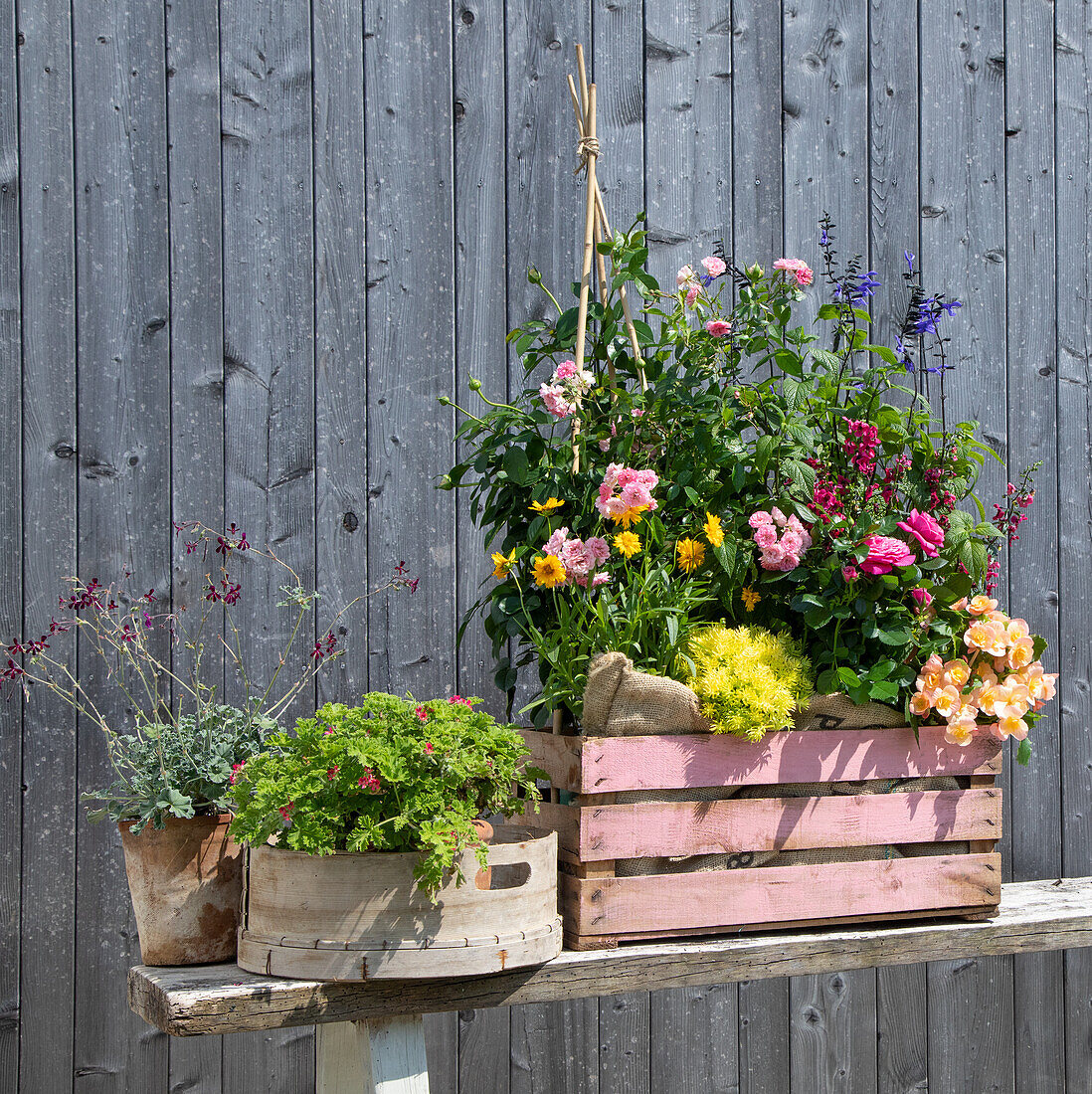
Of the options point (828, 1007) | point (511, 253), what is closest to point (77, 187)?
point (511, 253)

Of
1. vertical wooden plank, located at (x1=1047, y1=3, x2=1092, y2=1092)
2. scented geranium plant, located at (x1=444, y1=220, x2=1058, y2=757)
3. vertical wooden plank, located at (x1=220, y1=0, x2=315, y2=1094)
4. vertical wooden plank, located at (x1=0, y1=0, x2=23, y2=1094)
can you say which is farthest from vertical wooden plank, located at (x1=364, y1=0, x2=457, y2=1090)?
vertical wooden plank, located at (x1=1047, y1=3, x2=1092, y2=1092)

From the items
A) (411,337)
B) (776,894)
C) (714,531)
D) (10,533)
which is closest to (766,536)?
(714,531)

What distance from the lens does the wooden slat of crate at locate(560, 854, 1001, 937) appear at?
134 centimetres

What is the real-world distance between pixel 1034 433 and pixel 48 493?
209 centimetres

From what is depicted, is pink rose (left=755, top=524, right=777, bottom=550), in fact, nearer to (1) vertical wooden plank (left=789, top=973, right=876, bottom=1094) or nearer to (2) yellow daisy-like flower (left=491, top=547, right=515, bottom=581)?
(2) yellow daisy-like flower (left=491, top=547, right=515, bottom=581)

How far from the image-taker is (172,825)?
1.30 metres

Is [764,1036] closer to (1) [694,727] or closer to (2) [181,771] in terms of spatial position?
(1) [694,727]

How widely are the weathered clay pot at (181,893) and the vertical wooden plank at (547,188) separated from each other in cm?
97

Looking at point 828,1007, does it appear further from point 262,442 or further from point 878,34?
point 878,34

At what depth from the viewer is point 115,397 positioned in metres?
1.99

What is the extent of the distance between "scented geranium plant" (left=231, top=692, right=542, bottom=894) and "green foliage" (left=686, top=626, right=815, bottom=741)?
0.29 meters

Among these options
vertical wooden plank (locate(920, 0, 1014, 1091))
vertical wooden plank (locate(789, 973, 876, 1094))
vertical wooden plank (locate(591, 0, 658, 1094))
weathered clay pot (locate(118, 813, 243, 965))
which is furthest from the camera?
vertical wooden plank (locate(920, 0, 1014, 1091))

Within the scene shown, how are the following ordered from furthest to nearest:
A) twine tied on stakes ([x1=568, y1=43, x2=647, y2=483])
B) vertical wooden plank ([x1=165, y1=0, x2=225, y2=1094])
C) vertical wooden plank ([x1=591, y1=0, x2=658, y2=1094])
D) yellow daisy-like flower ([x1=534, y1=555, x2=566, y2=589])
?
vertical wooden plank ([x1=591, y1=0, x2=658, y2=1094])
vertical wooden plank ([x1=165, y1=0, x2=225, y2=1094])
twine tied on stakes ([x1=568, y1=43, x2=647, y2=483])
yellow daisy-like flower ([x1=534, y1=555, x2=566, y2=589])

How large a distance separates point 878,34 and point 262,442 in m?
1.63
